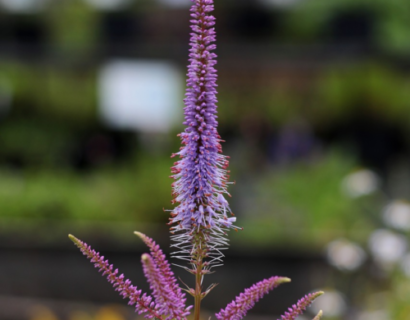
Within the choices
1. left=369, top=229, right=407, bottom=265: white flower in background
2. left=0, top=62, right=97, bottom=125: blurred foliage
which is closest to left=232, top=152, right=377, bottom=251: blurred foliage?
left=369, top=229, right=407, bottom=265: white flower in background

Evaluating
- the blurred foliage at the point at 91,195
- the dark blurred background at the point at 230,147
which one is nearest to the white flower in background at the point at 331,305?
the dark blurred background at the point at 230,147

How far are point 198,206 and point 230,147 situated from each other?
13.1m

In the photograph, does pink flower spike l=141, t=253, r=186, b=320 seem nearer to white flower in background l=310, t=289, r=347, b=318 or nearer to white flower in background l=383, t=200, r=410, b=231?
white flower in background l=310, t=289, r=347, b=318

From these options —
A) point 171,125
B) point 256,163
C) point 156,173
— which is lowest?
point 156,173

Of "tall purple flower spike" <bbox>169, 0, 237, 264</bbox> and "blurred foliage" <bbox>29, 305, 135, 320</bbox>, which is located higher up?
"blurred foliage" <bbox>29, 305, 135, 320</bbox>

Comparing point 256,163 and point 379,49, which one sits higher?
point 379,49

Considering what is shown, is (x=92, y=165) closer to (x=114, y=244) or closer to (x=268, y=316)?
(x=114, y=244)

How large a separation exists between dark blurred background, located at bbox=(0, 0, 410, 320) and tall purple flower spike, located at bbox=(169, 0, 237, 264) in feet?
16.0

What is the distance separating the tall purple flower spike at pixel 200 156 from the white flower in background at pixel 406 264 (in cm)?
580

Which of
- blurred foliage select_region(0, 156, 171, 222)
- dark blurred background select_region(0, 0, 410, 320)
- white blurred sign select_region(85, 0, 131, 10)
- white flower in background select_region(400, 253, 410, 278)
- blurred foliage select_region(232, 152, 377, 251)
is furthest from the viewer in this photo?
white blurred sign select_region(85, 0, 131, 10)

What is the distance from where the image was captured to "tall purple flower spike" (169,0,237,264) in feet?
5.64

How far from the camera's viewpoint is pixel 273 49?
13.3 meters

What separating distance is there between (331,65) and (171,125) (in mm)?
3847

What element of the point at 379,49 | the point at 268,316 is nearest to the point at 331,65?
the point at 379,49
